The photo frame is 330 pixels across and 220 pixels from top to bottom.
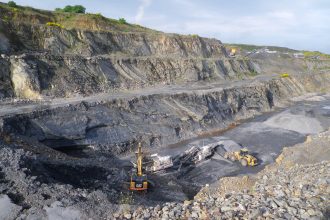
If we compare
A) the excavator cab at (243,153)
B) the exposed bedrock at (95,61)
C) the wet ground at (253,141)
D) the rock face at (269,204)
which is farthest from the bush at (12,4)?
the rock face at (269,204)

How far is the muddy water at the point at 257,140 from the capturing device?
23.7 meters

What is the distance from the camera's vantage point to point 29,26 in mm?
35219

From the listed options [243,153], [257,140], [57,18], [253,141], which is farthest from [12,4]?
[243,153]

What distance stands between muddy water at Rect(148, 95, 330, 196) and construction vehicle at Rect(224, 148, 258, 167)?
40 centimetres

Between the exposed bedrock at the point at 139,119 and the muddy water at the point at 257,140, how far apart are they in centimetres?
163

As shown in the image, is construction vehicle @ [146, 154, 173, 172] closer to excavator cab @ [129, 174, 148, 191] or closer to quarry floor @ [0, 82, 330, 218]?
quarry floor @ [0, 82, 330, 218]

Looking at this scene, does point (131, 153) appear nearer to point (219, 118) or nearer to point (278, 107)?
point (219, 118)

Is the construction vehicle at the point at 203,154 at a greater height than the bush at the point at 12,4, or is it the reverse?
the bush at the point at 12,4

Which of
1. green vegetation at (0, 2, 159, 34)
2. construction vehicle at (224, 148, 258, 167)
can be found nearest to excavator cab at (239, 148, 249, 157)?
construction vehicle at (224, 148, 258, 167)

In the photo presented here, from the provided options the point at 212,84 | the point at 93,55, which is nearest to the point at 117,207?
the point at 93,55

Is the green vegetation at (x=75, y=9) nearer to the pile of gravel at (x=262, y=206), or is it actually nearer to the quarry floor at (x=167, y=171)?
the quarry floor at (x=167, y=171)

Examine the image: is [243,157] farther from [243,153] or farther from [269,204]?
[269,204]

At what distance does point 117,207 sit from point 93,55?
27.7 metres

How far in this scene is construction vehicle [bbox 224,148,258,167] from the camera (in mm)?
24875
